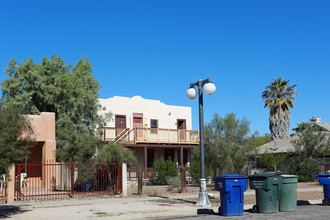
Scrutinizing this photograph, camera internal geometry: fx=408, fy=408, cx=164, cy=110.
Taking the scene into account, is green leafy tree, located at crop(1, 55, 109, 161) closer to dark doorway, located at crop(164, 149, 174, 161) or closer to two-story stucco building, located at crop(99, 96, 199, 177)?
two-story stucco building, located at crop(99, 96, 199, 177)

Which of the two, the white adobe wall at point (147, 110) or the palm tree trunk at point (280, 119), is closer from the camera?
the white adobe wall at point (147, 110)

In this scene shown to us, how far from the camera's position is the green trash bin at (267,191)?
12.2 metres

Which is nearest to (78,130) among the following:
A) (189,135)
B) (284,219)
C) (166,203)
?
(189,135)

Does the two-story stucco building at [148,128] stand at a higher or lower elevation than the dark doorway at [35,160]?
higher

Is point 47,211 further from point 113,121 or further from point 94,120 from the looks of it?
point 113,121

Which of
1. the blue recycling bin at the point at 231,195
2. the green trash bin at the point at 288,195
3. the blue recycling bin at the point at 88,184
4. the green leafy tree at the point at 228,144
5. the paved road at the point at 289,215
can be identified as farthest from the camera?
the green leafy tree at the point at 228,144

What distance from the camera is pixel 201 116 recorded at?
15.0 m

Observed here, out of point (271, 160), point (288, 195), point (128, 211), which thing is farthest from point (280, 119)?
point (128, 211)

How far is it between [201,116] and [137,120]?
64.3ft

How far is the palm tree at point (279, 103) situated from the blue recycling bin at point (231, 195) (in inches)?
1312

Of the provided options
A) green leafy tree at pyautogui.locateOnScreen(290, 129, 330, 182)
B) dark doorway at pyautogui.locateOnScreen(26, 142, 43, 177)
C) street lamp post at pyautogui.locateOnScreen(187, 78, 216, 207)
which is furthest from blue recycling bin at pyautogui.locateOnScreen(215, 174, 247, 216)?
green leafy tree at pyautogui.locateOnScreen(290, 129, 330, 182)

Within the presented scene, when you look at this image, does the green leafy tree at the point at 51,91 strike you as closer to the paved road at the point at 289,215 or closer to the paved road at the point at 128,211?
the paved road at the point at 128,211

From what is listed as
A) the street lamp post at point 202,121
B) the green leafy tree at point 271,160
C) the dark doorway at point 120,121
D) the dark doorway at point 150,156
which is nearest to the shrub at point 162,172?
the dark doorway at point 120,121

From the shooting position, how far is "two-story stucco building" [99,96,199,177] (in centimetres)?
3102
